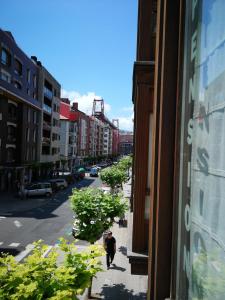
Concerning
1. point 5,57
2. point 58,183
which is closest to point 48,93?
point 5,57

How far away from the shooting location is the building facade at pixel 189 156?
2170mm

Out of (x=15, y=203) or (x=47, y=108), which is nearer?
(x=15, y=203)

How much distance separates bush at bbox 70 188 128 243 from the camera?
12734 millimetres

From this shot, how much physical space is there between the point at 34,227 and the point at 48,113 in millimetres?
36692

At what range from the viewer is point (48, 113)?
2282 inches

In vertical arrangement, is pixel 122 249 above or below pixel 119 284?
below

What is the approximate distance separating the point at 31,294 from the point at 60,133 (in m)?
66.8

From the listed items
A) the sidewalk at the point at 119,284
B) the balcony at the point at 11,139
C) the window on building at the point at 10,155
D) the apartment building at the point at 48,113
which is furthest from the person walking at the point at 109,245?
the apartment building at the point at 48,113

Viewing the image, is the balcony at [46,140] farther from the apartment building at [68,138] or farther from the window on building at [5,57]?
the window on building at [5,57]

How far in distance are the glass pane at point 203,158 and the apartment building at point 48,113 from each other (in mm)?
52121

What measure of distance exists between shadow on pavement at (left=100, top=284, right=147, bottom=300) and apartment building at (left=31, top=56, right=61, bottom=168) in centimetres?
4286

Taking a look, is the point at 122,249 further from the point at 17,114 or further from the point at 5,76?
the point at 17,114

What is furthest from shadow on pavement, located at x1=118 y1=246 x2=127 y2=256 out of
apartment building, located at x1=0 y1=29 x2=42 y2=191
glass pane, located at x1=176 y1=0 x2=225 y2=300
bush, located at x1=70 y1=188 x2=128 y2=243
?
apartment building, located at x1=0 y1=29 x2=42 y2=191

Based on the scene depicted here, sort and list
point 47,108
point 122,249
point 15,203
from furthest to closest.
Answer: point 47,108 < point 15,203 < point 122,249
